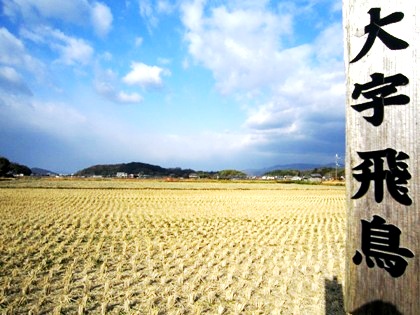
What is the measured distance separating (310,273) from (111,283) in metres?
3.97

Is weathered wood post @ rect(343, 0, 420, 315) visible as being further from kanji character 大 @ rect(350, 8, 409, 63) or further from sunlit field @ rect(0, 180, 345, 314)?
sunlit field @ rect(0, 180, 345, 314)

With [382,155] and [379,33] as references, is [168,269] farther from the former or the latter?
[379,33]

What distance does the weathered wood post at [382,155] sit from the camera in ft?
8.22

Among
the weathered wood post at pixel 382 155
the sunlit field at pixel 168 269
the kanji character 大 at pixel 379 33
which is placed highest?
the kanji character 大 at pixel 379 33

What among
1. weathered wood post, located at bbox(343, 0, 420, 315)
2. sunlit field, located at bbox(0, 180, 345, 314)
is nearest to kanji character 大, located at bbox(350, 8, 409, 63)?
weathered wood post, located at bbox(343, 0, 420, 315)

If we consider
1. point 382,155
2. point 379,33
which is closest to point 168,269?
point 382,155

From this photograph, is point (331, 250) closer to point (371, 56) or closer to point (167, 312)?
point (167, 312)

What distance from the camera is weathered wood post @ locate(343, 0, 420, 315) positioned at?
2.51m

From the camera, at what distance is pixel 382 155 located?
2.67 m

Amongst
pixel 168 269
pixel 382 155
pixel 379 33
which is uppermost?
pixel 379 33

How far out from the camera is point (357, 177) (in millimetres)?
2811

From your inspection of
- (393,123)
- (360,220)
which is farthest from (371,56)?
(360,220)

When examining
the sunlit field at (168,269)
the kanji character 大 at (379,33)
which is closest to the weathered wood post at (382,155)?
the kanji character 大 at (379,33)

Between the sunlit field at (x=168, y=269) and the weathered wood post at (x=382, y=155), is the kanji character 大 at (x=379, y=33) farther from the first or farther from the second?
the sunlit field at (x=168, y=269)
